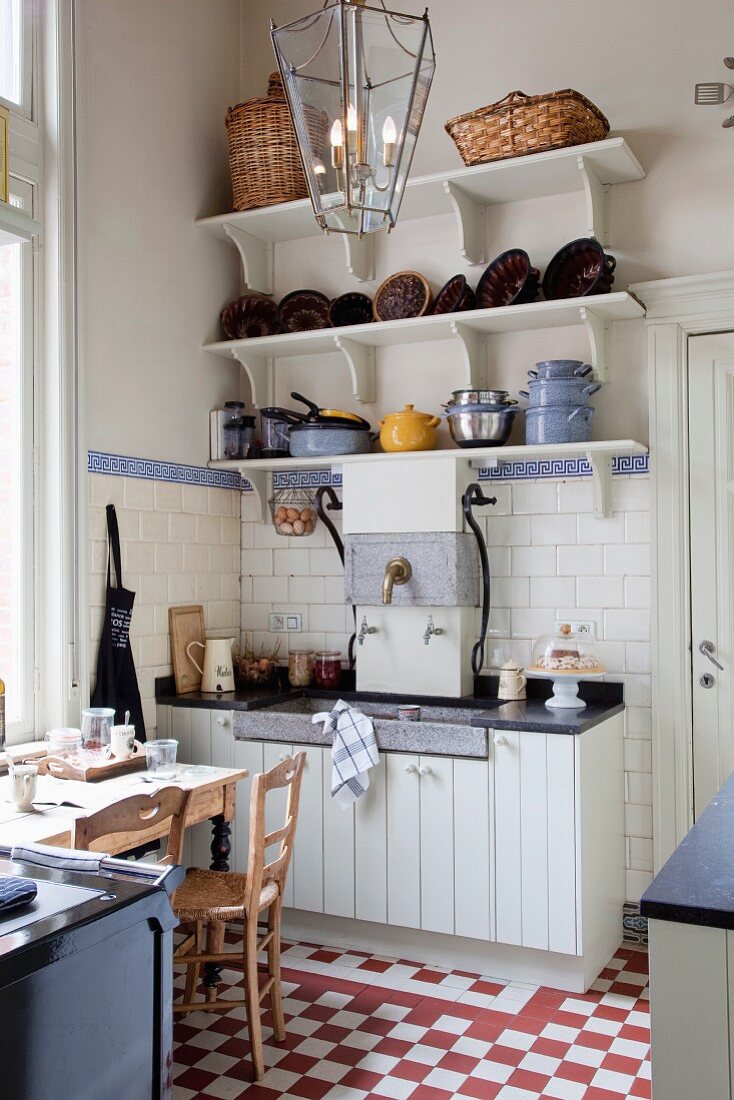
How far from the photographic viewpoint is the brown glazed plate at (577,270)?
3699 mm

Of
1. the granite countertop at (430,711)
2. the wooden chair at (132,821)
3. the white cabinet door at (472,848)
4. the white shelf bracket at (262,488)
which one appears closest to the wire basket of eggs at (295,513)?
the white shelf bracket at (262,488)

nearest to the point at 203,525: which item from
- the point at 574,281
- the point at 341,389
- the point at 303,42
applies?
the point at 341,389

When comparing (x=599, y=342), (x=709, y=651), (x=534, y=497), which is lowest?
(x=709, y=651)

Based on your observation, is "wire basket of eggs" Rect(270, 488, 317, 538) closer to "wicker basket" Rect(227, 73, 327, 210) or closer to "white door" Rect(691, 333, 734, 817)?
"wicker basket" Rect(227, 73, 327, 210)

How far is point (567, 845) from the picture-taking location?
3.34 meters

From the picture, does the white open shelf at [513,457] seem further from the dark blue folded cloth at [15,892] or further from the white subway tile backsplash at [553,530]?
the dark blue folded cloth at [15,892]

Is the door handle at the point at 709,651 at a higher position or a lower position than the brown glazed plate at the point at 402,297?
lower

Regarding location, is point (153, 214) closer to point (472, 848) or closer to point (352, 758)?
point (352, 758)

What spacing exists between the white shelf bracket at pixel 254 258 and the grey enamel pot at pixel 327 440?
766mm

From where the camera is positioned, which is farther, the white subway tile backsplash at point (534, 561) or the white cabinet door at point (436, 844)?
the white subway tile backsplash at point (534, 561)

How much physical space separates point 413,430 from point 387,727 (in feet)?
3.81

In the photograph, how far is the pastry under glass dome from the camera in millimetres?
3613

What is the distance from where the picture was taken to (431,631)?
3.94 meters

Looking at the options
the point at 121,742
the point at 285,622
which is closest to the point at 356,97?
the point at 121,742
